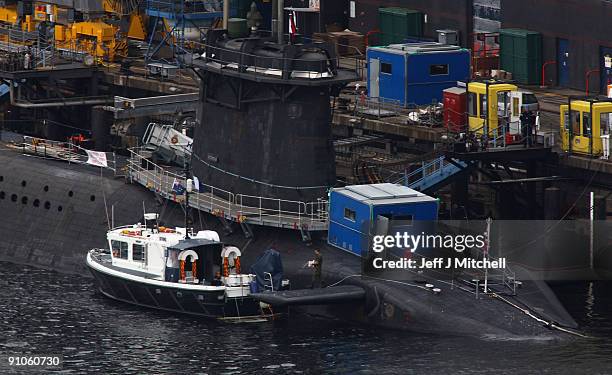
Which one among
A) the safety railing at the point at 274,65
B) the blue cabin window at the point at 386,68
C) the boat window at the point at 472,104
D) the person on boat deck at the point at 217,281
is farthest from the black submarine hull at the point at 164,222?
the blue cabin window at the point at 386,68

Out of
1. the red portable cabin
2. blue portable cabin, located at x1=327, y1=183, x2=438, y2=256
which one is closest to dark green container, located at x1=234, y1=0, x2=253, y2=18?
the red portable cabin

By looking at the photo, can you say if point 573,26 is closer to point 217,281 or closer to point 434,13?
point 434,13

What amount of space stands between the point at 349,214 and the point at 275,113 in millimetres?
5807

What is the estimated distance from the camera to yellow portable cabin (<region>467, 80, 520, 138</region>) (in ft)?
303

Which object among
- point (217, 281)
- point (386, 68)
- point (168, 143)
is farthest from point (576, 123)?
point (168, 143)

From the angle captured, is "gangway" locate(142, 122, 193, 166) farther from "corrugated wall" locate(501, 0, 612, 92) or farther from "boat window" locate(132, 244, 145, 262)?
"corrugated wall" locate(501, 0, 612, 92)

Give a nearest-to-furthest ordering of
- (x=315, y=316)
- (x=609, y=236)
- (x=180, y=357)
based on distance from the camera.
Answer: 1. (x=180, y=357)
2. (x=315, y=316)
3. (x=609, y=236)

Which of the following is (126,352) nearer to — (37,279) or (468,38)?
(37,279)

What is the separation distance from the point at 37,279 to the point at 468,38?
3101 centimetres

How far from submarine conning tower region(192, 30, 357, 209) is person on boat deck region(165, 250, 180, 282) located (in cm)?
566

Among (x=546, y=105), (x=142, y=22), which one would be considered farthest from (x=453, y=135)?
(x=142, y=22)

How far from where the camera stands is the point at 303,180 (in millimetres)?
87188

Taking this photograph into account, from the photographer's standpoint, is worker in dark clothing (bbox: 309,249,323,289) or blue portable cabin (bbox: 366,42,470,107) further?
blue portable cabin (bbox: 366,42,470,107)

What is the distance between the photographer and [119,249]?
86250 mm
